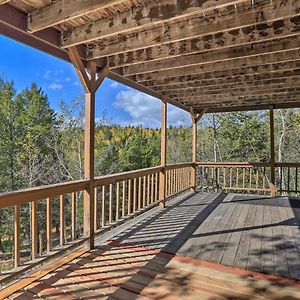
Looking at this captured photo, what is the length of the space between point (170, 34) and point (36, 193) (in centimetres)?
227

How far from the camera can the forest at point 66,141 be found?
14.2m

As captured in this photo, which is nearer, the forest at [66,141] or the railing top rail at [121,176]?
the railing top rail at [121,176]

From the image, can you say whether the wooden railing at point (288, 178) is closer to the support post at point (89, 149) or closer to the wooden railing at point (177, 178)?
the wooden railing at point (177, 178)

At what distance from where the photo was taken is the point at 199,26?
270 cm

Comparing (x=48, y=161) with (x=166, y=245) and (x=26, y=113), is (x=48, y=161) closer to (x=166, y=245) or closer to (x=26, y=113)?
(x=26, y=113)

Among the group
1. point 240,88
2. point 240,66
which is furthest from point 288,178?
point 240,66

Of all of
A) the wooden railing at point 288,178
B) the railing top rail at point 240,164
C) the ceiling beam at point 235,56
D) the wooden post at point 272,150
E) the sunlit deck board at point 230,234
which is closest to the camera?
the sunlit deck board at point 230,234

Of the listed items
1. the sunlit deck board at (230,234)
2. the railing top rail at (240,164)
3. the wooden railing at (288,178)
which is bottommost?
the sunlit deck board at (230,234)

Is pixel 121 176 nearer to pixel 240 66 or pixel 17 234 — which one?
pixel 17 234

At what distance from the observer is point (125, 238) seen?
12.4ft

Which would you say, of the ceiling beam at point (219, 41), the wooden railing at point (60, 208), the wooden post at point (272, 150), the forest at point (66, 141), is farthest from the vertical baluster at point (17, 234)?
the forest at point (66, 141)

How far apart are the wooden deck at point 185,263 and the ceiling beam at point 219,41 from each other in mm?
2566

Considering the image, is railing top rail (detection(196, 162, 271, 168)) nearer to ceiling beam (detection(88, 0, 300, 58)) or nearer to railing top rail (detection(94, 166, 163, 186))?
railing top rail (detection(94, 166, 163, 186))

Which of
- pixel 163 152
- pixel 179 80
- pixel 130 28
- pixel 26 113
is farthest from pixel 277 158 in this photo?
pixel 26 113
